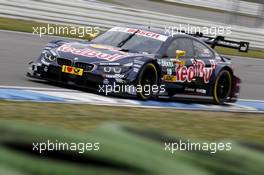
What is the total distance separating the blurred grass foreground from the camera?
277cm

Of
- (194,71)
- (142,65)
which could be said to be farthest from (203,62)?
(142,65)

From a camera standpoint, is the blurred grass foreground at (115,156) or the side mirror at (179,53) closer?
the blurred grass foreground at (115,156)

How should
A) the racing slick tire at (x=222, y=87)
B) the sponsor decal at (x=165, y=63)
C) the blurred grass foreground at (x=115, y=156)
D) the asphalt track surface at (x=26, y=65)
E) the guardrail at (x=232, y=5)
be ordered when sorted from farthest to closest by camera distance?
1. the guardrail at (x=232, y=5)
2. the racing slick tire at (x=222, y=87)
3. the asphalt track surface at (x=26, y=65)
4. the sponsor decal at (x=165, y=63)
5. the blurred grass foreground at (x=115, y=156)

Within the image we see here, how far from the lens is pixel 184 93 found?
38.3 ft

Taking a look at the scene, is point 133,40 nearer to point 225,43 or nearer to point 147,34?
point 147,34

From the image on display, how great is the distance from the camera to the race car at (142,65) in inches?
409

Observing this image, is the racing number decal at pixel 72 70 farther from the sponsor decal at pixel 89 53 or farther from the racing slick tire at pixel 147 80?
the racing slick tire at pixel 147 80

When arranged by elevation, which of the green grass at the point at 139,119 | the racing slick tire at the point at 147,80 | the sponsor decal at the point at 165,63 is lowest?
the green grass at the point at 139,119

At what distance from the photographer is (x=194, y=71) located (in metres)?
11.6

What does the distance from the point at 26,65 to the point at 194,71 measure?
3.36 m

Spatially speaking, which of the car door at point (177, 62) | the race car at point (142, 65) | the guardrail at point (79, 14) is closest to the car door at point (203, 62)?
the race car at point (142, 65)

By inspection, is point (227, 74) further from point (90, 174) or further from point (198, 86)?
point (90, 174)

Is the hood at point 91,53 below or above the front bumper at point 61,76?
above

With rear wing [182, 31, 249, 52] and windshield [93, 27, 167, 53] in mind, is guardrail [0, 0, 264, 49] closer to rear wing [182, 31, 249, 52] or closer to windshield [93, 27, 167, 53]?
rear wing [182, 31, 249, 52]
